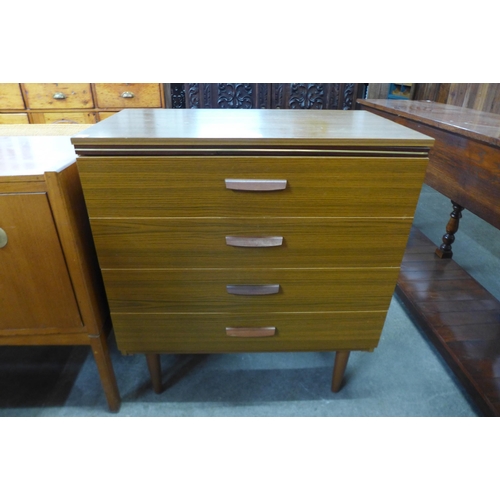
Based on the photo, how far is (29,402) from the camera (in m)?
1.02

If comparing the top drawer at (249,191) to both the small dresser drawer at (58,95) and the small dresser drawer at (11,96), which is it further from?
the small dresser drawer at (11,96)

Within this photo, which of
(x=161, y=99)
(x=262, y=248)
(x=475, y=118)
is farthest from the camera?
(x=161, y=99)

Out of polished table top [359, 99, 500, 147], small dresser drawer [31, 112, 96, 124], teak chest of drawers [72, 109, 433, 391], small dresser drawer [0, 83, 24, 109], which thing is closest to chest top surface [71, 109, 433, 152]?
teak chest of drawers [72, 109, 433, 391]

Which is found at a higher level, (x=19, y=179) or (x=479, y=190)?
(x=19, y=179)

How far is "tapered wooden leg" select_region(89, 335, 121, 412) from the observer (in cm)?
88

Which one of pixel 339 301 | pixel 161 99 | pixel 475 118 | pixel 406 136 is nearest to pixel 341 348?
pixel 339 301

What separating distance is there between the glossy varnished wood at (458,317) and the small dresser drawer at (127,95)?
1.63m

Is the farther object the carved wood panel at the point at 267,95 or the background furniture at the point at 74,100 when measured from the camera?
the carved wood panel at the point at 267,95

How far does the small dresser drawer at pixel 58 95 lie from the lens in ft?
6.51

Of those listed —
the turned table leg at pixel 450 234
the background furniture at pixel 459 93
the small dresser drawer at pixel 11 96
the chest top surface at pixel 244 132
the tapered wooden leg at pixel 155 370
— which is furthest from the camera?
the background furniture at pixel 459 93

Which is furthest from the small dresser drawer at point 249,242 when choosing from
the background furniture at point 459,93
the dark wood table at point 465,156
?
the background furniture at point 459,93

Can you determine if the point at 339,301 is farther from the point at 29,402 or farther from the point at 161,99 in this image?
the point at 161,99

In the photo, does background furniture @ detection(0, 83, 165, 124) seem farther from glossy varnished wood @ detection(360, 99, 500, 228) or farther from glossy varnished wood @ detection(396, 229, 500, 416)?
glossy varnished wood @ detection(396, 229, 500, 416)

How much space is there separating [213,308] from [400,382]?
2.22 feet
